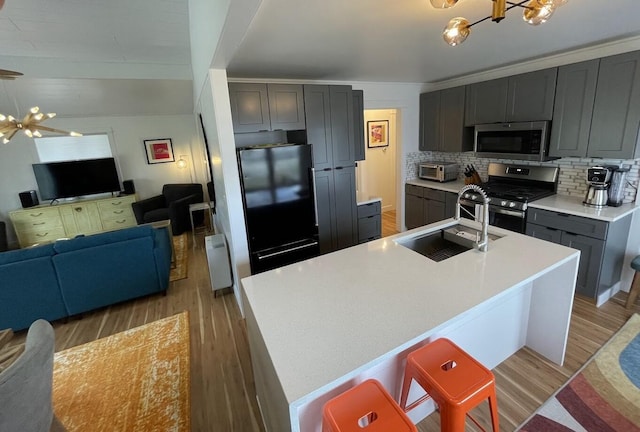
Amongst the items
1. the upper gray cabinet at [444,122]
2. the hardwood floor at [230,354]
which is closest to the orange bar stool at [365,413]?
the hardwood floor at [230,354]

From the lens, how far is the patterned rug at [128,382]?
1.80 metres

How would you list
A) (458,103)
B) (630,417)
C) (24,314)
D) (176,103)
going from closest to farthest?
(630,417) → (24,314) → (458,103) → (176,103)

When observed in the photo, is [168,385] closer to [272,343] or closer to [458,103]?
[272,343]

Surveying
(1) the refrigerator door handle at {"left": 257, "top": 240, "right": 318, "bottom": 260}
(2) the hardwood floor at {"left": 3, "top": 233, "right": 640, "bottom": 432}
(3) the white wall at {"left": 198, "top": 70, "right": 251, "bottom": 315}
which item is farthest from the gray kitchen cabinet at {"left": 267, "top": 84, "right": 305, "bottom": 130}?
(2) the hardwood floor at {"left": 3, "top": 233, "right": 640, "bottom": 432}

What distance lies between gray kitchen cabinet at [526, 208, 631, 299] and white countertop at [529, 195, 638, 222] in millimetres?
48

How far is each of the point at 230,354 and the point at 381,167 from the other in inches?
176

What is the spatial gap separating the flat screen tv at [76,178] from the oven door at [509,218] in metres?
6.48

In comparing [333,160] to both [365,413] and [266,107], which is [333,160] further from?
[365,413]

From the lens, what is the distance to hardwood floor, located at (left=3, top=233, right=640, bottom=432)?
1.78 m

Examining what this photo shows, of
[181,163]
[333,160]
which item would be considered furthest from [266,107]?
[181,163]

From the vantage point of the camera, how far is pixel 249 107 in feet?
9.22

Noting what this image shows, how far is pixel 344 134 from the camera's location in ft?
11.0

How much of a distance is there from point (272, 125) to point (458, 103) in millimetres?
2626

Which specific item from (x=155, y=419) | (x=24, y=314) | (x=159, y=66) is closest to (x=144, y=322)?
(x=24, y=314)
